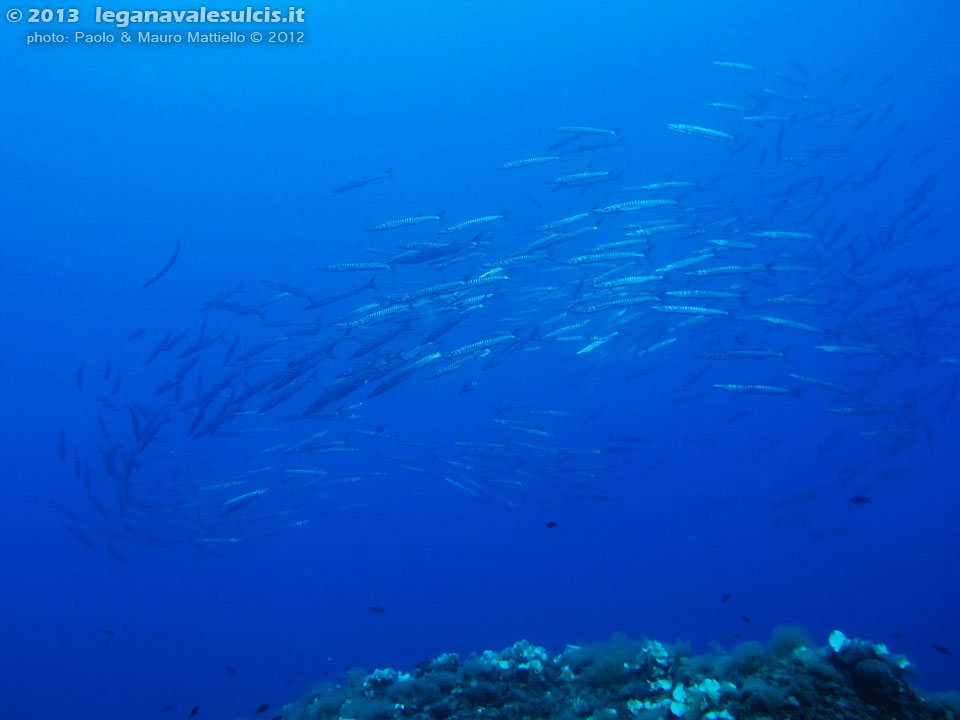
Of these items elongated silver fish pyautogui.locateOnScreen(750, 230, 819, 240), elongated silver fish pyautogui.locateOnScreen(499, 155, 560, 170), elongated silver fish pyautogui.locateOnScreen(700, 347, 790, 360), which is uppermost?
elongated silver fish pyautogui.locateOnScreen(499, 155, 560, 170)

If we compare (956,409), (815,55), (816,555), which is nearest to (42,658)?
(816,555)

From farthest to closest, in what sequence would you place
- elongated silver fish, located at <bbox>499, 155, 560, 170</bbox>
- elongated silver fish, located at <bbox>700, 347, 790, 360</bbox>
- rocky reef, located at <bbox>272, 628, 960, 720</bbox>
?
elongated silver fish, located at <bbox>499, 155, 560, 170</bbox> < elongated silver fish, located at <bbox>700, 347, 790, 360</bbox> < rocky reef, located at <bbox>272, 628, 960, 720</bbox>

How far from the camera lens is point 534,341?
33.5ft

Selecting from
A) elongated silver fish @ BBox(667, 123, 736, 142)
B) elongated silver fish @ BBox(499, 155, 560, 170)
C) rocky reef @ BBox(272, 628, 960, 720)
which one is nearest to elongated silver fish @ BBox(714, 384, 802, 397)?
elongated silver fish @ BBox(667, 123, 736, 142)

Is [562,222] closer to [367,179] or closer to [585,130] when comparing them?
[585,130]

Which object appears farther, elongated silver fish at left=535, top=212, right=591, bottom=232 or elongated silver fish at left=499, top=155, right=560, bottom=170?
elongated silver fish at left=499, top=155, right=560, bottom=170

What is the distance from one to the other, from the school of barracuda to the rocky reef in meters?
3.50

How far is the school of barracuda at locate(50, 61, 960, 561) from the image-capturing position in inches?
347

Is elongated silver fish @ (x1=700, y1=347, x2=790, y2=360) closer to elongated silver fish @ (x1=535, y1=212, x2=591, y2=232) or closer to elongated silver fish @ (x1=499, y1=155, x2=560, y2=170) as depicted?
elongated silver fish @ (x1=535, y1=212, x2=591, y2=232)

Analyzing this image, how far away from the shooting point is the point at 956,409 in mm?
25719

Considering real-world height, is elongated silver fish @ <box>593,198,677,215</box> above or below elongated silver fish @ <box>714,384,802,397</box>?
above

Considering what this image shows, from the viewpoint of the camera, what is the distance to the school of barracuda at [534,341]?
8.81 metres

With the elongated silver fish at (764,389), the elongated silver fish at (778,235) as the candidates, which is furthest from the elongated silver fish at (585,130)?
the elongated silver fish at (764,389)

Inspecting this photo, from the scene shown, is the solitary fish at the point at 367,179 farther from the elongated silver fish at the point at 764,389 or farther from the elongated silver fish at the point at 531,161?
the elongated silver fish at the point at 764,389
